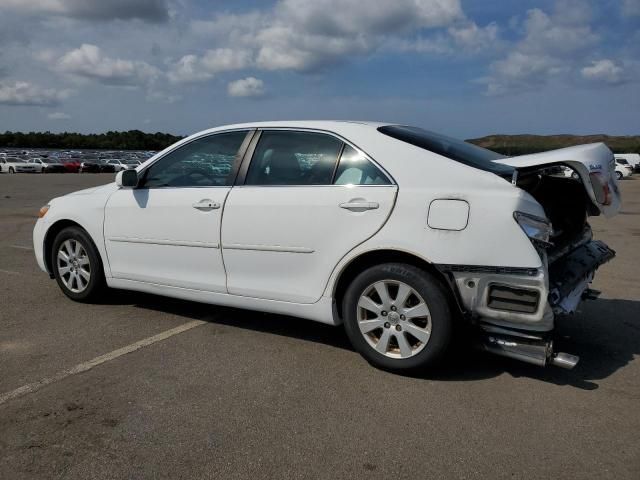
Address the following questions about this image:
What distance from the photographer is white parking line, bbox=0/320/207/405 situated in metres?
3.43

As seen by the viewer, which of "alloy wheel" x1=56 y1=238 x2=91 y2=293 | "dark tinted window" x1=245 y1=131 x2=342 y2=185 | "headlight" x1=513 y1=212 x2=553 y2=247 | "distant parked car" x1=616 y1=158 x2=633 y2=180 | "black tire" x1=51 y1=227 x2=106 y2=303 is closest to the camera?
"headlight" x1=513 y1=212 x2=553 y2=247

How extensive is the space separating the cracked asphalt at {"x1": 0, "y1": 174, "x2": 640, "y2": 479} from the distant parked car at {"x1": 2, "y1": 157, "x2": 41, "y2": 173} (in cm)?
5062

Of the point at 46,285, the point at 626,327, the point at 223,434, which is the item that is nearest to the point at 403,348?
the point at 223,434

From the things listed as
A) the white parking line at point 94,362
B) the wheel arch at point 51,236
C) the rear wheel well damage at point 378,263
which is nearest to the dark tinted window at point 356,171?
the rear wheel well damage at point 378,263

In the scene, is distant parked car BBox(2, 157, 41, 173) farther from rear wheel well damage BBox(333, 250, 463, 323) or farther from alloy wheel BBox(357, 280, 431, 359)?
alloy wheel BBox(357, 280, 431, 359)

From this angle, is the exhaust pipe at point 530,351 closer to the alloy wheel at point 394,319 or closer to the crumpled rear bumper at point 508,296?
the crumpled rear bumper at point 508,296

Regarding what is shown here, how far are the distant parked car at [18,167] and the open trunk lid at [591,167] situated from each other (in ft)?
175

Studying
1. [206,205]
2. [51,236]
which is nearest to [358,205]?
[206,205]

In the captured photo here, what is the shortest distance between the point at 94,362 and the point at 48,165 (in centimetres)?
5338

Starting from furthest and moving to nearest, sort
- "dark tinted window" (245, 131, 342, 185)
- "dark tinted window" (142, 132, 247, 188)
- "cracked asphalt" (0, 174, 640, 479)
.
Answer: "dark tinted window" (142, 132, 247, 188) → "dark tinted window" (245, 131, 342, 185) → "cracked asphalt" (0, 174, 640, 479)

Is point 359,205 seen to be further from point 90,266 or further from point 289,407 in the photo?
point 90,266

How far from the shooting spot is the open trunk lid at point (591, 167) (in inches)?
140

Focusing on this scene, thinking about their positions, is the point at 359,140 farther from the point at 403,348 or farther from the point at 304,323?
the point at 304,323

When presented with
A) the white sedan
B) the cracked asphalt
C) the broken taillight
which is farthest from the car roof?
the cracked asphalt
